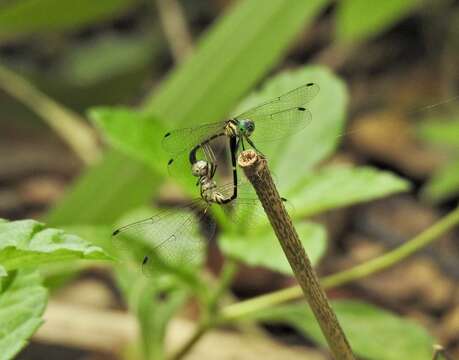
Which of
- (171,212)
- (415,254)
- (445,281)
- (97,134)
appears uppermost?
(97,134)

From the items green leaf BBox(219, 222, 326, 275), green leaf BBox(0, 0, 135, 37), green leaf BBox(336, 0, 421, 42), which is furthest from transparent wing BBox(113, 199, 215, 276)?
green leaf BBox(0, 0, 135, 37)

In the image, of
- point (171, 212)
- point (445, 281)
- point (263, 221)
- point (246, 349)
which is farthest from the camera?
point (445, 281)

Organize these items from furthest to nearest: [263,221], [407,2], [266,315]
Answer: [407,2], [266,315], [263,221]

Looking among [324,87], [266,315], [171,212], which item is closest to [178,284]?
[266,315]

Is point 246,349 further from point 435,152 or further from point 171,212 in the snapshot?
point 435,152

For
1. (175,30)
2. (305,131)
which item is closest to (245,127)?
(305,131)

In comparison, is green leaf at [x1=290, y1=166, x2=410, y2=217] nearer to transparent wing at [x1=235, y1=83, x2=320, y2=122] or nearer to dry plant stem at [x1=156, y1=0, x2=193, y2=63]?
transparent wing at [x1=235, y1=83, x2=320, y2=122]
